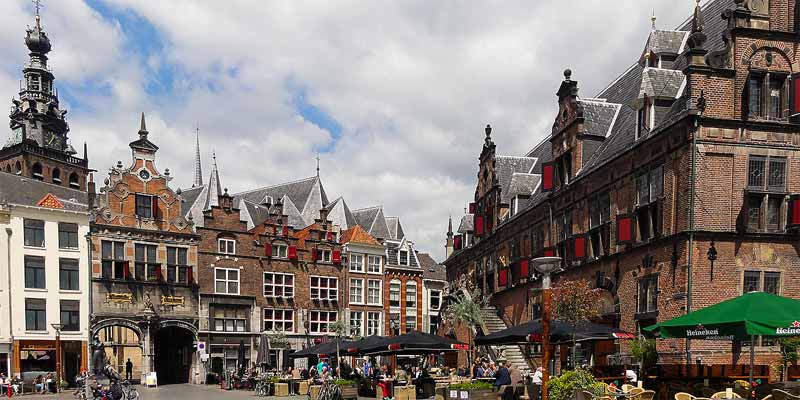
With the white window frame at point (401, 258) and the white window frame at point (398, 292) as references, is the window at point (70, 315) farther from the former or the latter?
the white window frame at point (401, 258)

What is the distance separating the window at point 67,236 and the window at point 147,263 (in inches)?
141

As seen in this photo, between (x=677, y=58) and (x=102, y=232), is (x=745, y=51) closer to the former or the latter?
(x=677, y=58)

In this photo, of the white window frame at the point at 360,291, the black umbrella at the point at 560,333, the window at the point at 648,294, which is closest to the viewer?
the black umbrella at the point at 560,333

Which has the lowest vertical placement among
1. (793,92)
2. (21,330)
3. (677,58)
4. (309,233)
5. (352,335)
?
(352,335)

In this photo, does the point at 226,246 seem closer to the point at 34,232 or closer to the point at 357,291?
the point at 357,291

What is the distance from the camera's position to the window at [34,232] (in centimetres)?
4044

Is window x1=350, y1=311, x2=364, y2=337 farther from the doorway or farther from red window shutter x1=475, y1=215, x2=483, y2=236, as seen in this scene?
red window shutter x1=475, y1=215, x2=483, y2=236

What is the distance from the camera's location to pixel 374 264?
2314 inches

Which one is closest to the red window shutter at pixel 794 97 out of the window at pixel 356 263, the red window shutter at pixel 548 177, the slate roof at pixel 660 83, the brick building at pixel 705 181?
the brick building at pixel 705 181

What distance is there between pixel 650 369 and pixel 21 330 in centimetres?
3294

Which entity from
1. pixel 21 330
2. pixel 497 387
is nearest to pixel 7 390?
pixel 21 330

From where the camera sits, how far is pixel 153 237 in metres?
45.2

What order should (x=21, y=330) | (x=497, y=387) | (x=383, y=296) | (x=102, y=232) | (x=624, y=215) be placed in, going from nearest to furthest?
(x=497, y=387), (x=624, y=215), (x=21, y=330), (x=102, y=232), (x=383, y=296)

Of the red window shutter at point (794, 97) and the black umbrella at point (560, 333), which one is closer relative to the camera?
the black umbrella at point (560, 333)
